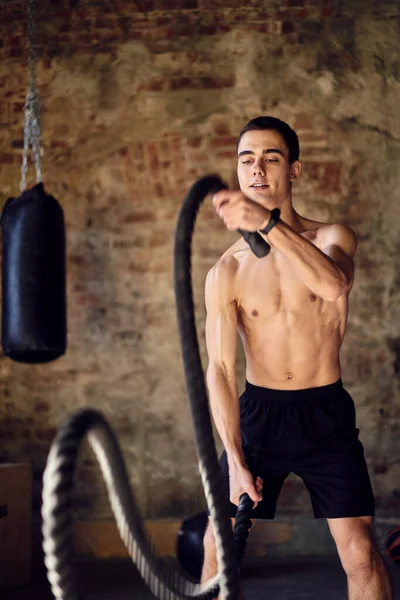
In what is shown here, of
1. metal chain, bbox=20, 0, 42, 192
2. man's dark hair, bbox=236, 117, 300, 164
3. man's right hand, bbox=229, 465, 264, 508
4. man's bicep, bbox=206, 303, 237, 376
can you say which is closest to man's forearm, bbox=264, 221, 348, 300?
man's bicep, bbox=206, 303, 237, 376

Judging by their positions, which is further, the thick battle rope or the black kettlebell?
the black kettlebell

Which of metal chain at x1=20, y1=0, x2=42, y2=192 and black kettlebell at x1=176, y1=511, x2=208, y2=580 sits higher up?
metal chain at x1=20, y1=0, x2=42, y2=192

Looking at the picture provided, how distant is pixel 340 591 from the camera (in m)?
3.45

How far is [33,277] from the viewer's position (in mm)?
3695

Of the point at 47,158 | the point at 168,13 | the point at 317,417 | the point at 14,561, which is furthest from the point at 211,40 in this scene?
the point at 14,561

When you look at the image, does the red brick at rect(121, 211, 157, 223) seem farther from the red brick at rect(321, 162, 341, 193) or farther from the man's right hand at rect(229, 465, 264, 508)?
the man's right hand at rect(229, 465, 264, 508)

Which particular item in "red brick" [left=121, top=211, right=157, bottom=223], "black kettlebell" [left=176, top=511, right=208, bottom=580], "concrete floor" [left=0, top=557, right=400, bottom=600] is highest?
"red brick" [left=121, top=211, right=157, bottom=223]

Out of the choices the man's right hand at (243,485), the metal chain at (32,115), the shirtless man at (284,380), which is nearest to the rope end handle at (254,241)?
the shirtless man at (284,380)

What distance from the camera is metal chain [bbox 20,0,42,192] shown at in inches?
145

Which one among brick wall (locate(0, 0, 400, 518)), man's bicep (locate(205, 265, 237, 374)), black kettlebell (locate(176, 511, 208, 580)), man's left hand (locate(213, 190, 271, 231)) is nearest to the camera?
man's left hand (locate(213, 190, 271, 231))

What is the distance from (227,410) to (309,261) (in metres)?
0.61

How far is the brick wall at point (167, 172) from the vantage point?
13.8ft

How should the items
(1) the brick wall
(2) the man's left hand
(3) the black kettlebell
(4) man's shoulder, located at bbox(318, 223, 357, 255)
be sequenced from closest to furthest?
(2) the man's left hand < (4) man's shoulder, located at bbox(318, 223, 357, 255) < (3) the black kettlebell < (1) the brick wall

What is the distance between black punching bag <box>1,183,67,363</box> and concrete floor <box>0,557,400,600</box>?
42.8 inches
